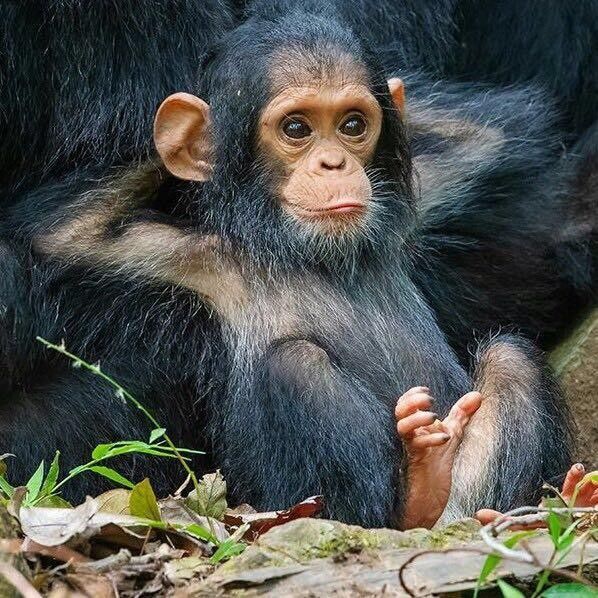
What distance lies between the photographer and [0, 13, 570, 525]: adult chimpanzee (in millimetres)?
4965

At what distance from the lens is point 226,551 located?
3.84 m

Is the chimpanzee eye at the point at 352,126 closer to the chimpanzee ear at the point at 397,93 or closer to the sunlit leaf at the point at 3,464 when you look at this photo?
the chimpanzee ear at the point at 397,93

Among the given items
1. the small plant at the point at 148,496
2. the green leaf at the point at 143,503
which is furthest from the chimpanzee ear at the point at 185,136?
the green leaf at the point at 143,503

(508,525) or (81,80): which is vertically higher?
(81,80)

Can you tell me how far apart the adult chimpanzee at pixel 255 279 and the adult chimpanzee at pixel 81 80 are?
15cm

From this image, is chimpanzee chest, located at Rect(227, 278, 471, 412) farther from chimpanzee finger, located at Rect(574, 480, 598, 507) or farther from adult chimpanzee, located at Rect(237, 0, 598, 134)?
adult chimpanzee, located at Rect(237, 0, 598, 134)

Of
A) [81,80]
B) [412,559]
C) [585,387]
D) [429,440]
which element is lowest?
[585,387]

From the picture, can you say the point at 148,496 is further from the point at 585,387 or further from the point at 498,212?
the point at 585,387

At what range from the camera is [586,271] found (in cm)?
635

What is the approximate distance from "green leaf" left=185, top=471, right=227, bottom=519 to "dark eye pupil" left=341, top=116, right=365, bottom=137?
1338mm

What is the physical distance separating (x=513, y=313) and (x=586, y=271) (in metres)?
0.40

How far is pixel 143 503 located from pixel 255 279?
1.26 metres

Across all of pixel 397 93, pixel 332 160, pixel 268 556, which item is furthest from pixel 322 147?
pixel 268 556

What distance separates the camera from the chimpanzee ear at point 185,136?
204 inches
